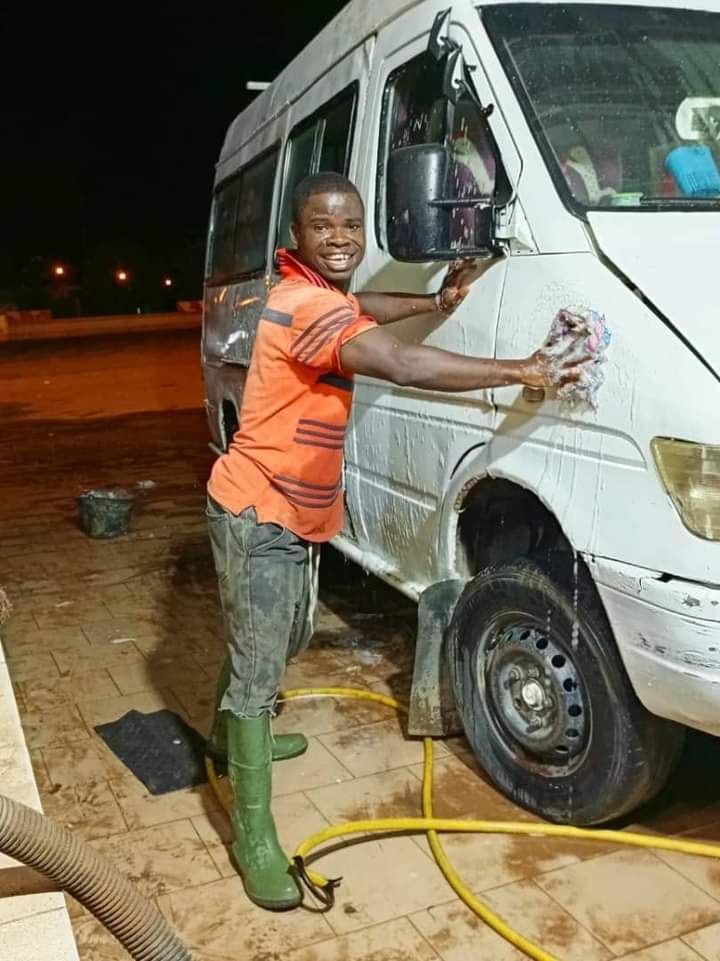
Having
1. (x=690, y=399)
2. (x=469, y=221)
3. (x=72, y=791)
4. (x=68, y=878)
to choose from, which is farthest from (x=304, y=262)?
(x=72, y=791)

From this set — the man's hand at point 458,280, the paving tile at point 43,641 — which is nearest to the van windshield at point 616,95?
the man's hand at point 458,280

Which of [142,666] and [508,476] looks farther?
[142,666]

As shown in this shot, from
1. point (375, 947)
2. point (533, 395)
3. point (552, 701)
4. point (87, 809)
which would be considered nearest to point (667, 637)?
point (552, 701)

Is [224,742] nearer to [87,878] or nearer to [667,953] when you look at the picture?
[87,878]

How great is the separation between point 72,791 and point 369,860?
1.21m

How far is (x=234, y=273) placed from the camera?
6977 millimetres

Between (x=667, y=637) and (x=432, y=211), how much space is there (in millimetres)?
1508

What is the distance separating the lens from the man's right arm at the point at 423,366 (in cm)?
285

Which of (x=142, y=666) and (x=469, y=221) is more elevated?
(x=469, y=221)

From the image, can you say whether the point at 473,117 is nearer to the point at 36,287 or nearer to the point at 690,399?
the point at 690,399

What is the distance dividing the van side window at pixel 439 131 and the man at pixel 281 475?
541mm

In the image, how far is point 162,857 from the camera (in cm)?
341

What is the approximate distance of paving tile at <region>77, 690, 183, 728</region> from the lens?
14.8 ft

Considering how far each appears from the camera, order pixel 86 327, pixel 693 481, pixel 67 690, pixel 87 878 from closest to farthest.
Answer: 1. pixel 87 878
2. pixel 693 481
3. pixel 67 690
4. pixel 86 327
